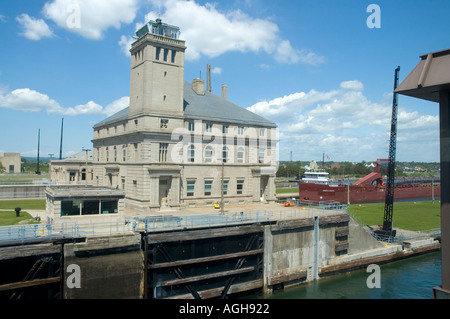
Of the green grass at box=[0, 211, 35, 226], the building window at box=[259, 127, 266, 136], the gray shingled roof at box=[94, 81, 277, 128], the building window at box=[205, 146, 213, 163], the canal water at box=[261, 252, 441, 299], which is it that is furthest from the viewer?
the building window at box=[259, 127, 266, 136]

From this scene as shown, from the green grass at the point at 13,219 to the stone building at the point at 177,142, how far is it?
32.7ft

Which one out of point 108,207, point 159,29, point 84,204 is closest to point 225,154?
point 159,29

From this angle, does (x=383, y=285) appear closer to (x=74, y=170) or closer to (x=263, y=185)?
(x=263, y=185)

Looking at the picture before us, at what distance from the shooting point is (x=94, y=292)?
21.4 m

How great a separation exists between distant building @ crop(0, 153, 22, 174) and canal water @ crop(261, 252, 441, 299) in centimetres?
12517

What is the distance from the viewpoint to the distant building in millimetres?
125750

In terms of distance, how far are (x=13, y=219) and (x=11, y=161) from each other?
110 meters

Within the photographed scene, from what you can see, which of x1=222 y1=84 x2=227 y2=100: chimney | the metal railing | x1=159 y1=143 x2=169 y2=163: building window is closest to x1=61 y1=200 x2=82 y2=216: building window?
the metal railing

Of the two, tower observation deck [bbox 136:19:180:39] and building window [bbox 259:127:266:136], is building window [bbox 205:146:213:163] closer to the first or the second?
building window [bbox 259:127:266:136]

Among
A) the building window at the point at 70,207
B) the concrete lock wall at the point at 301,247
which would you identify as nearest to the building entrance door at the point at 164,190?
the building window at the point at 70,207

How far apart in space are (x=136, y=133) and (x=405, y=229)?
34.5 meters

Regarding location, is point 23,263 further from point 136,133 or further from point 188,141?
point 188,141

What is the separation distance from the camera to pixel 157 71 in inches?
1502

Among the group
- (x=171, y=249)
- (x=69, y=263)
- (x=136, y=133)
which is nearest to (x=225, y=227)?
(x=171, y=249)
